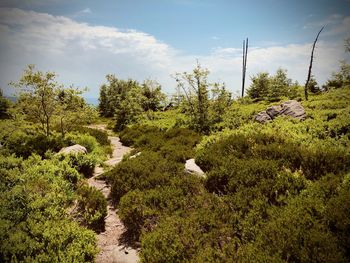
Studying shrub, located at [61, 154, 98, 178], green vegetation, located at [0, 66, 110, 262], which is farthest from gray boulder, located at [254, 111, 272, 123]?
shrub, located at [61, 154, 98, 178]

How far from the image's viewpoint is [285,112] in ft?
49.4

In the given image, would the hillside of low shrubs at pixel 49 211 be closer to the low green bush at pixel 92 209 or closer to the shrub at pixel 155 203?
the low green bush at pixel 92 209

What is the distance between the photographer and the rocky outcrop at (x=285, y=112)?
14392 mm

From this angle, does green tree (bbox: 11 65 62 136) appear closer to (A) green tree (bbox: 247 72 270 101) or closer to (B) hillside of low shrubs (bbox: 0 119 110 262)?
(B) hillside of low shrubs (bbox: 0 119 110 262)

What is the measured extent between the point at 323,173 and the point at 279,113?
882cm

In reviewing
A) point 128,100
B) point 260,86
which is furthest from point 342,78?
point 128,100

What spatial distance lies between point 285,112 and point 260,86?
69.8 ft

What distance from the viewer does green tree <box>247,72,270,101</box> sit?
111 ft

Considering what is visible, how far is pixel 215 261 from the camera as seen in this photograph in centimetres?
452

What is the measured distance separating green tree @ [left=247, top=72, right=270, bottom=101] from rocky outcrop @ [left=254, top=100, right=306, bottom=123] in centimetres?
1833

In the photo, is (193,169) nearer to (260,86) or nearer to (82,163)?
(82,163)

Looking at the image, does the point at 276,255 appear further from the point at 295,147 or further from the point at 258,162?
the point at 295,147

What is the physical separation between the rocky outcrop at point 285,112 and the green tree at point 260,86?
1833 centimetres

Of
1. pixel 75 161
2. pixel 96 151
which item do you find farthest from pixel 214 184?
pixel 96 151
